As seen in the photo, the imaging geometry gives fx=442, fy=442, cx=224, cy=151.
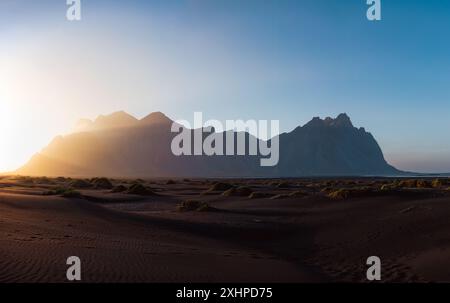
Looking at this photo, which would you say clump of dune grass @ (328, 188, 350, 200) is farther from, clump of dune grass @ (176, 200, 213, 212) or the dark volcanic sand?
clump of dune grass @ (176, 200, 213, 212)

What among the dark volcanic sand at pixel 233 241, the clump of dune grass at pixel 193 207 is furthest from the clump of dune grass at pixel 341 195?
the clump of dune grass at pixel 193 207

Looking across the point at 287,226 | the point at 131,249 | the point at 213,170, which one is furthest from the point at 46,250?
the point at 213,170

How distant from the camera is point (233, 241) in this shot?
18438 mm

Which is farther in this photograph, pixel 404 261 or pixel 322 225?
pixel 322 225

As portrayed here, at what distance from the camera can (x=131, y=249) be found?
13242 millimetres

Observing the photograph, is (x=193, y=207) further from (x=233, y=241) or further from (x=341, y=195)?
(x=233, y=241)

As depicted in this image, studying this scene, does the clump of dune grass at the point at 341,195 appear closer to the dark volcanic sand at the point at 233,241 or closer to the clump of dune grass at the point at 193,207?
the dark volcanic sand at the point at 233,241

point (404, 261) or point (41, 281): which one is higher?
point (41, 281)

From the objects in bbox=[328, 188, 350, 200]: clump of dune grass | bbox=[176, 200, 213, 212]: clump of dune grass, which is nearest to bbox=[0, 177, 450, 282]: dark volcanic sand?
bbox=[176, 200, 213, 212]: clump of dune grass

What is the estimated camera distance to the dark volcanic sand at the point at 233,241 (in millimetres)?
10648

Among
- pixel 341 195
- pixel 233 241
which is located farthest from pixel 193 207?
pixel 233 241

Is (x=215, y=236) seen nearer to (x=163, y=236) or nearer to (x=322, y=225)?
→ (x=163, y=236)

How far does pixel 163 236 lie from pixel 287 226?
694 cm

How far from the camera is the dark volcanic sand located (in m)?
10.6
